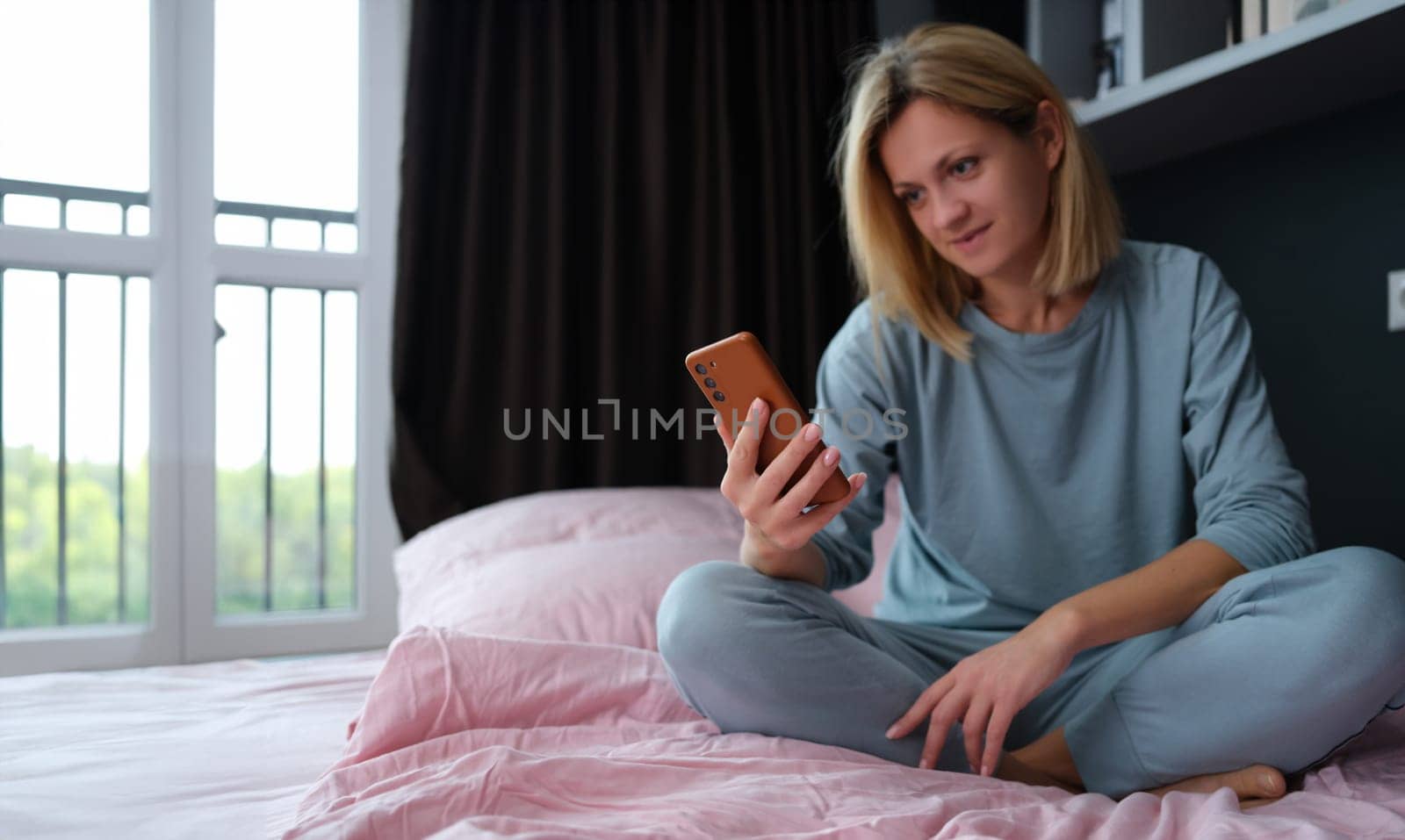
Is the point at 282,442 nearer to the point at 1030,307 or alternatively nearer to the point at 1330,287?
the point at 1030,307

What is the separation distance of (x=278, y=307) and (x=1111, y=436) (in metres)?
1.66

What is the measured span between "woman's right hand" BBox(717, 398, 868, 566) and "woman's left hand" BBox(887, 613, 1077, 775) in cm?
17

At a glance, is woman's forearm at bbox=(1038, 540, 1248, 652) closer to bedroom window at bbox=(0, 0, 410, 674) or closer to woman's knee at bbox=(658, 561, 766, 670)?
woman's knee at bbox=(658, 561, 766, 670)

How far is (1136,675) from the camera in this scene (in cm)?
86

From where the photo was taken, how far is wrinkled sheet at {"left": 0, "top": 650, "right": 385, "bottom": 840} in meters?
0.77

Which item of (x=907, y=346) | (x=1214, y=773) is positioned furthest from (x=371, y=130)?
(x=1214, y=773)

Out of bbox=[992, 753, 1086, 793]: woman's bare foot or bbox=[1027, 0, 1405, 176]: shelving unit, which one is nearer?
bbox=[992, 753, 1086, 793]: woman's bare foot

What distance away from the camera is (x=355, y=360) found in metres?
2.09

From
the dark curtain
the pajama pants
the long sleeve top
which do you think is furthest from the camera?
the dark curtain

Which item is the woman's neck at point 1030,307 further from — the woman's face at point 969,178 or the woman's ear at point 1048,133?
the woman's ear at point 1048,133

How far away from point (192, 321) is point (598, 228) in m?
0.79

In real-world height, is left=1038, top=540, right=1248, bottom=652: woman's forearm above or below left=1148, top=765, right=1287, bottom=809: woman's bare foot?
above

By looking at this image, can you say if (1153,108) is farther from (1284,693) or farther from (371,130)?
(371,130)

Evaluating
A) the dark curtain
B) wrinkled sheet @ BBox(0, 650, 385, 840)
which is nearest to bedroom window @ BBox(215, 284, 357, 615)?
the dark curtain
